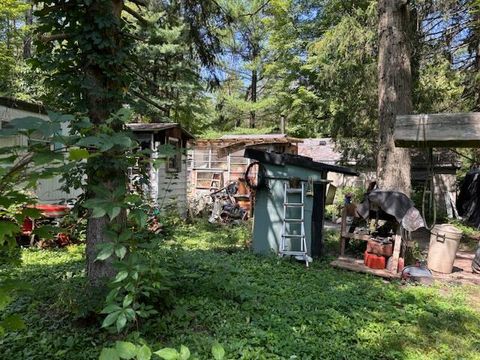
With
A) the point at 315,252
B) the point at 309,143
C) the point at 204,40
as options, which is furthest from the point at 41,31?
the point at 309,143

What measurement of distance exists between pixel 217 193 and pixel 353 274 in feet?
24.7

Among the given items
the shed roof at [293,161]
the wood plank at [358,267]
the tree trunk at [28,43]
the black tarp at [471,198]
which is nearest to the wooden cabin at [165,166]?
the shed roof at [293,161]

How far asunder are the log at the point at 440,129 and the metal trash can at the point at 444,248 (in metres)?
3.35

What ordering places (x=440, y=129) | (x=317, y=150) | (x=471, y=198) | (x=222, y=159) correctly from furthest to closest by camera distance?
(x=317, y=150) < (x=222, y=159) < (x=471, y=198) < (x=440, y=129)

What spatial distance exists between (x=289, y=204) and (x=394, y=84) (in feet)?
10.3

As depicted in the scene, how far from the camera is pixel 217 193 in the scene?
1287cm

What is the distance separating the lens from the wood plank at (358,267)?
5.73 meters

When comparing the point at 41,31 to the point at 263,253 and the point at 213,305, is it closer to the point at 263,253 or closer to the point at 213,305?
the point at 213,305

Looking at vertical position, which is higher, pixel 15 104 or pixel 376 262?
pixel 15 104

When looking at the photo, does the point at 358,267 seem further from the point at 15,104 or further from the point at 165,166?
the point at 15,104

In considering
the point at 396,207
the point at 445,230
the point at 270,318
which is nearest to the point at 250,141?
the point at 396,207

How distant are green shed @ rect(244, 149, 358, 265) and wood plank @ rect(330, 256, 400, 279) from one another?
0.49 meters

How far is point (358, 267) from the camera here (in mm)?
6043

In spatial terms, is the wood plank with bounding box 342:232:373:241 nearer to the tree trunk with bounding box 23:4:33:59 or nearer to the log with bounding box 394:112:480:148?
the log with bounding box 394:112:480:148
